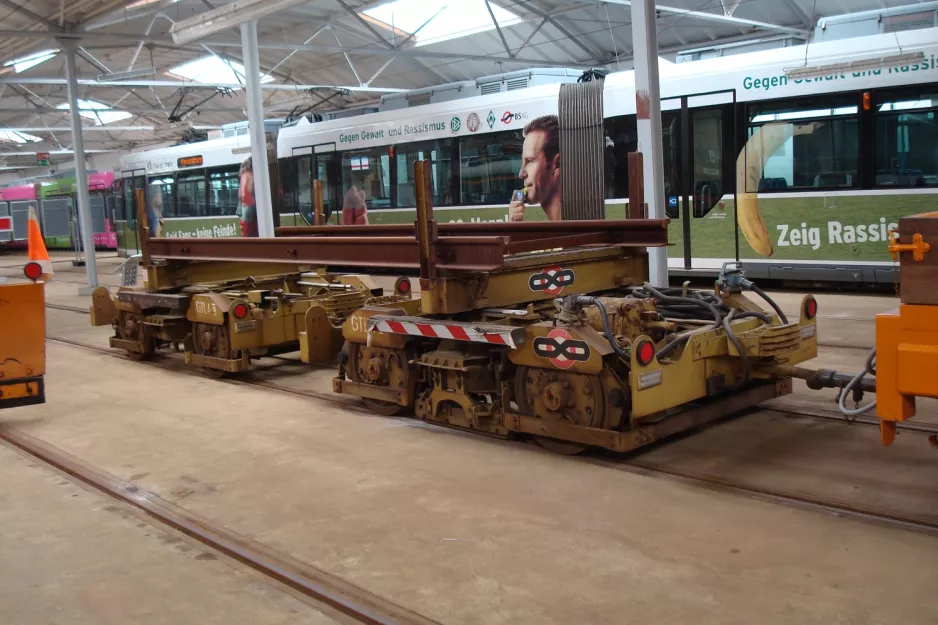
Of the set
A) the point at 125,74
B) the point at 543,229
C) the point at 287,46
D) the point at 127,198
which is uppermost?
the point at 287,46

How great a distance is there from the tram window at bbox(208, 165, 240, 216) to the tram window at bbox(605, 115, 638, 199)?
11344mm

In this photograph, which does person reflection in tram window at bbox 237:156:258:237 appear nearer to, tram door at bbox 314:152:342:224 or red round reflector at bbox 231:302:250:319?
tram door at bbox 314:152:342:224

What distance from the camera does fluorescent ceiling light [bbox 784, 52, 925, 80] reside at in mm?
11109

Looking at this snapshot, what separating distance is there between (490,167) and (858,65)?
6.16 m

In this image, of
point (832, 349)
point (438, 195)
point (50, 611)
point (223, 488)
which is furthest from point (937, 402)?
point (438, 195)

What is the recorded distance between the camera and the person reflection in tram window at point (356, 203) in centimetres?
1819

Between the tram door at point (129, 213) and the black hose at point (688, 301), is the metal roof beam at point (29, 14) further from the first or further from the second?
the black hose at point (688, 301)

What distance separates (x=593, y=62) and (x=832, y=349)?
20751mm

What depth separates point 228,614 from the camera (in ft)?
12.6

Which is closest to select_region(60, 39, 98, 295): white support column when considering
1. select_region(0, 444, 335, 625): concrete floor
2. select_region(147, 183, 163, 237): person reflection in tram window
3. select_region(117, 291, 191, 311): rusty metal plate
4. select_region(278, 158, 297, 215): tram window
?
select_region(278, 158, 297, 215): tram window

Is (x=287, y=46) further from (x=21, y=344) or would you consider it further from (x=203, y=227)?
(x=21, y=344)

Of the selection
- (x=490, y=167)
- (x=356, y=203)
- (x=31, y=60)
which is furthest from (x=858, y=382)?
(x=31, y=60)

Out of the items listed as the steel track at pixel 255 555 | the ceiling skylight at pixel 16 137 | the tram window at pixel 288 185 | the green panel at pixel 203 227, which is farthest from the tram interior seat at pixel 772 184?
the ceiling skylight at pixel 16 137

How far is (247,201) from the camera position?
22.2 m
